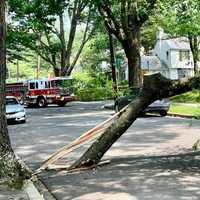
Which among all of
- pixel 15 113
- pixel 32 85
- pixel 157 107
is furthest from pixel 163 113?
pixel 32 85

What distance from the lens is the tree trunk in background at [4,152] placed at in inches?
461

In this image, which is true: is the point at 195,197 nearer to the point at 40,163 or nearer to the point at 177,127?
the point at 40,163

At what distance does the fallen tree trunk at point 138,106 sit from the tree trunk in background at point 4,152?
1.84 meters

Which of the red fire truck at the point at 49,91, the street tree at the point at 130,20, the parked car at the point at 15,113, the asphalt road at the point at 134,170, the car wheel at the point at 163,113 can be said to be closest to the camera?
the asphalt road at the point at 134,170

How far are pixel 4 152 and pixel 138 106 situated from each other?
10.6 ft

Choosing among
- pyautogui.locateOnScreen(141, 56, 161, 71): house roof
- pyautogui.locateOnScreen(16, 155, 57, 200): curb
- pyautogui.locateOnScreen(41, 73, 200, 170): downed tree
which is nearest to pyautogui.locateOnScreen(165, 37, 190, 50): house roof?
pyautogui.locateOnScreen(141, 56, 161, 71): house roof

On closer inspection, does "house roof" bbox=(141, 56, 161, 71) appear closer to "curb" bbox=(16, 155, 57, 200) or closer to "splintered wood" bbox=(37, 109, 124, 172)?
"splintered wood" bbox=(37, 109, 124, 172)

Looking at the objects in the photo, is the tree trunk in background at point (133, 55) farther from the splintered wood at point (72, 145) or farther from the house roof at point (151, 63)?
the house roof at point (151, 63)

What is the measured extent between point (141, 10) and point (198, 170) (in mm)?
25726

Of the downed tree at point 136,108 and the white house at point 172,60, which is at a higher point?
the white house at point 172,60

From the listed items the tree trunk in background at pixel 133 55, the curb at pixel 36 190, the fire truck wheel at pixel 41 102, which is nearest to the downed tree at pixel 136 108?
the curb at pixel 36 190

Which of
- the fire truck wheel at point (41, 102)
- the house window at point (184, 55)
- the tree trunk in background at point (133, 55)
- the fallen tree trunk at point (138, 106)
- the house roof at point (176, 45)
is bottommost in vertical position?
the fire truck wheel at point (41, 102)

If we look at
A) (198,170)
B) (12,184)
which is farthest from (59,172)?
(198,170)

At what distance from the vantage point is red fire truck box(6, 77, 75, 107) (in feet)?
170
